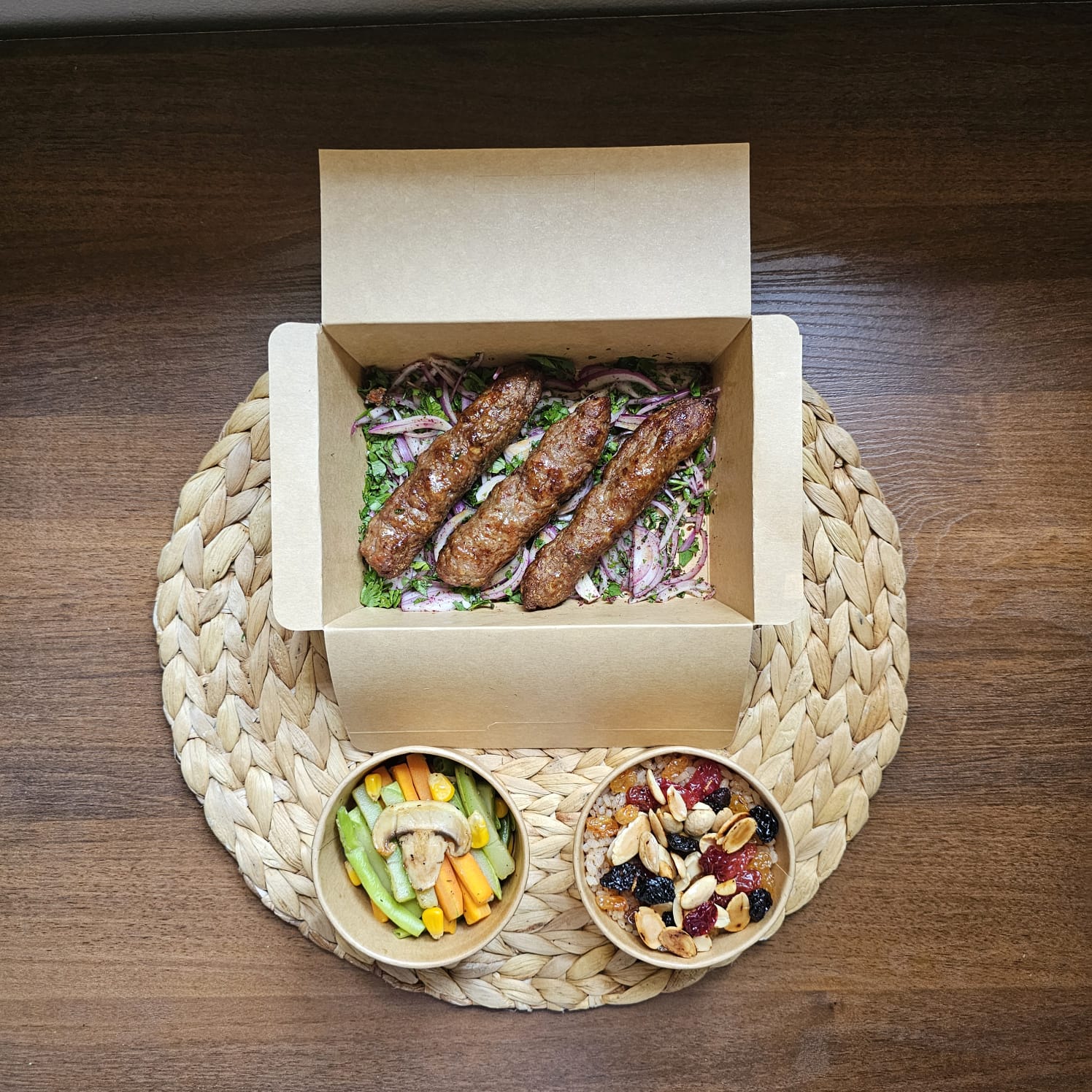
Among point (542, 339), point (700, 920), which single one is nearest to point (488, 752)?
point (700, 920)

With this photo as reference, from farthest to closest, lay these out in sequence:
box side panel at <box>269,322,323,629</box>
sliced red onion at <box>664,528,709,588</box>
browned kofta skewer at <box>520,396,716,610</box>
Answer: sliced red onion at <box>664,528,709,588</box> → browned kofta skewer at <box>520,396,716,610</box> → box side panel at <box>269,322,323,629</box>

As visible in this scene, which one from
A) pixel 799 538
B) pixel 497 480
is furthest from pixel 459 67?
pixel 799 538

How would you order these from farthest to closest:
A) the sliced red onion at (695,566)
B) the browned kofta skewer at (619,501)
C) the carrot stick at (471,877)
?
the sliced red onion at (695,566) → the browned kofta skewer at (619,501) → the carrot stick at (471,877)

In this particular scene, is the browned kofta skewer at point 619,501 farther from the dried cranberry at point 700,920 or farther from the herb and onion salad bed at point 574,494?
the dried cranberry at point 700,920

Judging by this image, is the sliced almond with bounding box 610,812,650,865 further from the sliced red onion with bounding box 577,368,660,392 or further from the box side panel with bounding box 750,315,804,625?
the sliced red onion with bounding box 577,368,660,392

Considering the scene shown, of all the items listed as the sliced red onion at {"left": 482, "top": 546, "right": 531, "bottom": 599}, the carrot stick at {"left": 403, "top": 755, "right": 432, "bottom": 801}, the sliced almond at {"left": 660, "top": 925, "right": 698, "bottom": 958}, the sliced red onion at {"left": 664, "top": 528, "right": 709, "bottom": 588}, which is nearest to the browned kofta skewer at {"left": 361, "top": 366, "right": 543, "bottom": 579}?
the sliced red onion at {"left": 482, "top": 546, "right": 531, "bottom": 599}

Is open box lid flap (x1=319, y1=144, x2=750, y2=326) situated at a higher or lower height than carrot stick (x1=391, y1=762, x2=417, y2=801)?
higher

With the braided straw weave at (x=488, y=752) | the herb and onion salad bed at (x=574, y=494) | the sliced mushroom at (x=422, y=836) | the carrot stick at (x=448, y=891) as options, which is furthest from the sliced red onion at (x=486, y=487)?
the carrot stick at (x=448, y=891)
